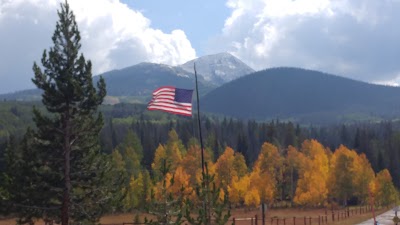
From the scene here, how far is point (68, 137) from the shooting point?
3553 centimetres

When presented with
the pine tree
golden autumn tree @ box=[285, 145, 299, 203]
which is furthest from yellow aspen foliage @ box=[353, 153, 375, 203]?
the pine tree

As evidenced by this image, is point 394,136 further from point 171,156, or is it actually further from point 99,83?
point 99,83

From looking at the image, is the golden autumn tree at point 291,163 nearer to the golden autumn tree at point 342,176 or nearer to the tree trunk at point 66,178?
the golden autumn tree at point 342,176

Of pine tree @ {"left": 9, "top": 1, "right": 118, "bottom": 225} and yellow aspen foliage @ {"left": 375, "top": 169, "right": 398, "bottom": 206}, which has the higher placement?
pine tree @ {"left": 9, "top": 1, "right": 118, "bottom": 225}

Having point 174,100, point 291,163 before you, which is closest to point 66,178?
point 174,100

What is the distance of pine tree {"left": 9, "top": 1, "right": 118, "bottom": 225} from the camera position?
116 feet

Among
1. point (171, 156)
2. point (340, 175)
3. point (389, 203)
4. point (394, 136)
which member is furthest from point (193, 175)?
point (394, 136)

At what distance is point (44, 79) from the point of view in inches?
1406

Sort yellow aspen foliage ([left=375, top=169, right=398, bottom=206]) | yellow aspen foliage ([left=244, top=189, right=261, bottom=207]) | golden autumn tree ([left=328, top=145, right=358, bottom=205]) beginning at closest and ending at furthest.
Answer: yellow aspen foliage ([left=244, top=189, right=261, bottom=207]) → golden autumn tree ([left=328, top=145, right=358, bottom=205]) → yellow aspen foliage ([left=375, top=169, right=398, bottom=206])

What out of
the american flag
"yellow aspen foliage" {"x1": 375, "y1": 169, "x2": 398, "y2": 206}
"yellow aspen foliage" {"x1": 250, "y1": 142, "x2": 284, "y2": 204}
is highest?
the american flag

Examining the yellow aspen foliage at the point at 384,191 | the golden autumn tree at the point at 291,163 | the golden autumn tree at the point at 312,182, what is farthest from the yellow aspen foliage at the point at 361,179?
the golden autumn tree at the point at 291,163

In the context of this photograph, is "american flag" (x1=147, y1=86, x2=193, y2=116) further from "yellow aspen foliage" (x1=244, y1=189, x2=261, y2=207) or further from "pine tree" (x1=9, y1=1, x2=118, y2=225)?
"yellow aspen foliage" (x1=244, y1=189, x2=261, y2=207)

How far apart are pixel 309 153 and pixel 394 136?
47.3 metres

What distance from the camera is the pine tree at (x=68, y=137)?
35.5 metres
